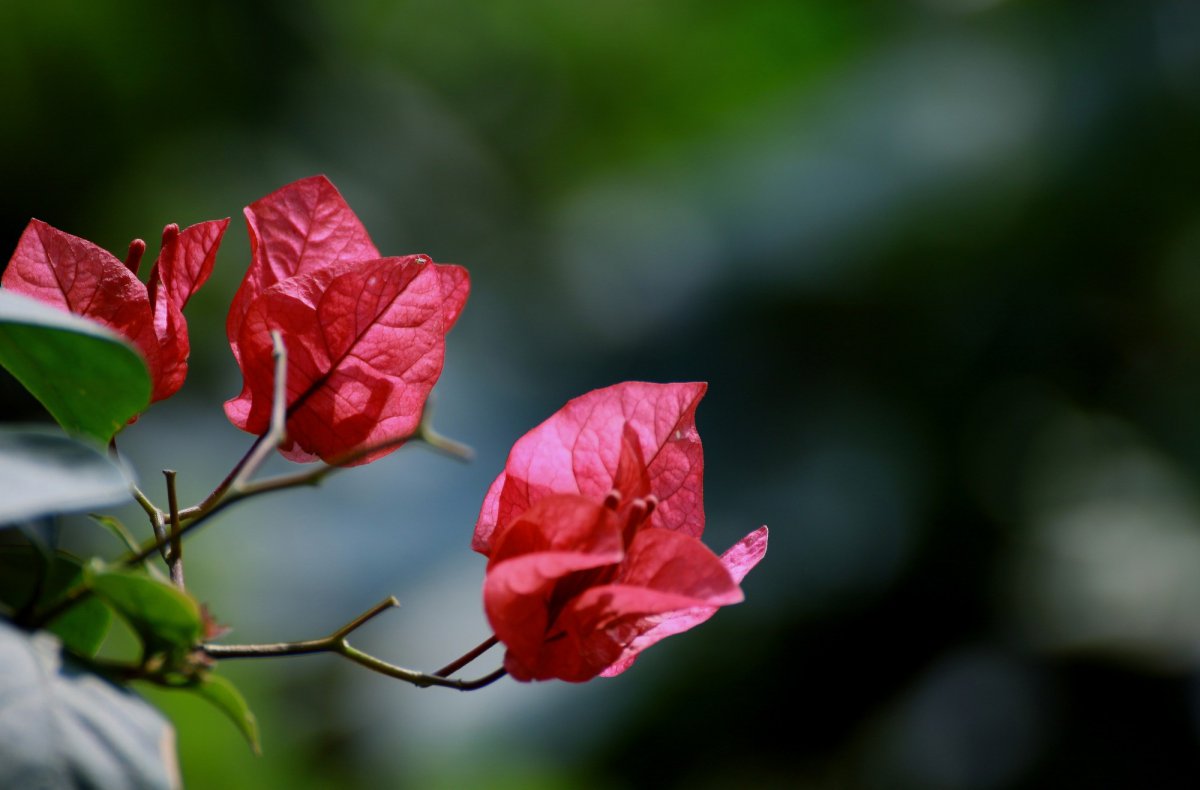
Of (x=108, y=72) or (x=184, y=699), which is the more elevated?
(x=108, y=72)

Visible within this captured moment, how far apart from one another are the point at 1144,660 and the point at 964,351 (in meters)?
1.69

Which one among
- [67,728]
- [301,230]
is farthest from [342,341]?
[67,728]

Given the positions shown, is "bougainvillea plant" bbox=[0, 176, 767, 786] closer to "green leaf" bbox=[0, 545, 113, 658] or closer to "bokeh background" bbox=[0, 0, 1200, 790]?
"green leaf" bbox=[0, 545, 113, 658]

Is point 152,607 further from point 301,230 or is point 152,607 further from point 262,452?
point 301,230

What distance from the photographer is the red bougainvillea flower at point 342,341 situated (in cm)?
41

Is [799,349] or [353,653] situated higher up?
[353,653]

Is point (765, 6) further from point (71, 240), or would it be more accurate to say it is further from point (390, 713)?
point (71, 240)

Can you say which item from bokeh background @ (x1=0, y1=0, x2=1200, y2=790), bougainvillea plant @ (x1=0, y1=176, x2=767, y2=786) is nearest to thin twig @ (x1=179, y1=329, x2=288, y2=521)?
bougainvillea plant @ (x1=0, y1=176, x2=767, y2=786)

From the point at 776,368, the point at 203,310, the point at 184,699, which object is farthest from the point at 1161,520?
the point at 203,310

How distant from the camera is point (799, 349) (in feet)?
18.2

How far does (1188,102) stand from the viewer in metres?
4.97

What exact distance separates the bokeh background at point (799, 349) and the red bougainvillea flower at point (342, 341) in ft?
11.6

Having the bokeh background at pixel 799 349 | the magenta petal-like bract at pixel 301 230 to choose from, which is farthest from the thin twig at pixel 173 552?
the bokeh background at pixel 799 349

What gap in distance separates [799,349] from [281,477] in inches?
213
